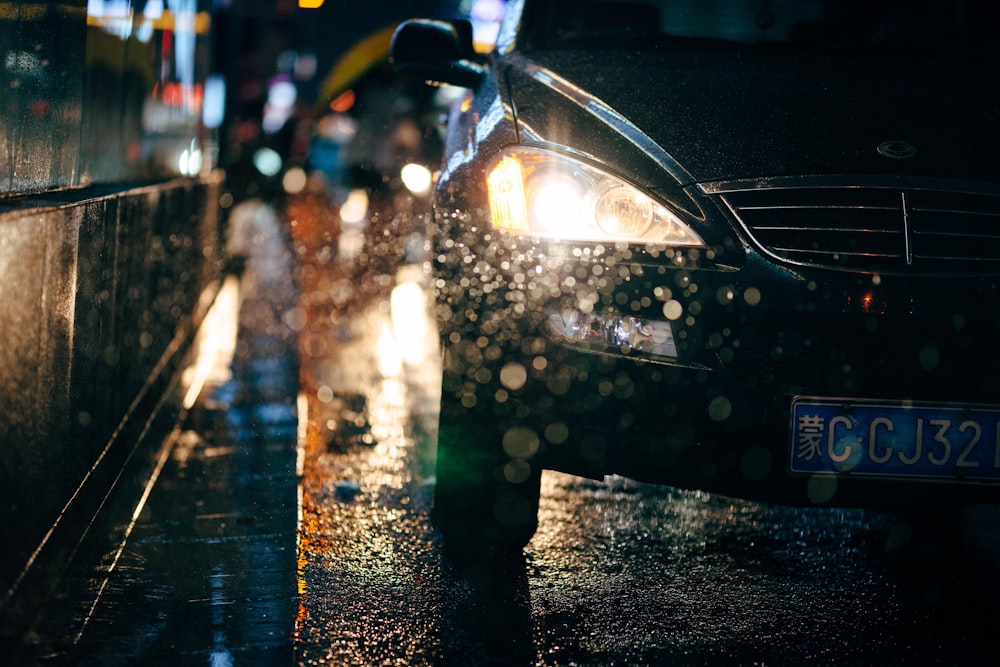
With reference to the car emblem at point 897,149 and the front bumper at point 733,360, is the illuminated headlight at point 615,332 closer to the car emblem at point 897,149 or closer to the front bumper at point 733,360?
the front bumper at point 733,360

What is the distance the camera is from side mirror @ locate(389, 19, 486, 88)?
4.76m

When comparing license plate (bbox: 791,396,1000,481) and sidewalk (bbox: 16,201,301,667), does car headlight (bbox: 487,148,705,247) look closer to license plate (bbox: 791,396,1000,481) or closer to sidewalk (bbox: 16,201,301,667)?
license plate (bbox: 791,396,1000,481)

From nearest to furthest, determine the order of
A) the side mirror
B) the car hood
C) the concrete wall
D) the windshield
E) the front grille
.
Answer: the concrete wall < the front grille < the car hood < the windshield < the side mirror

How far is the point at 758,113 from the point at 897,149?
428 mm

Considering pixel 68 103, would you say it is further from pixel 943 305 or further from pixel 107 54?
pixel 943 305

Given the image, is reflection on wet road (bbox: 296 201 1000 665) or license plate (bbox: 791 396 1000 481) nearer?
license plate (bbox: 791 396 1000 481)

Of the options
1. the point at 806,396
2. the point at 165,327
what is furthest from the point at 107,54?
the point at 806,396

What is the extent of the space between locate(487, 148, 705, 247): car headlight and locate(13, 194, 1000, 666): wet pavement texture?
1114mm

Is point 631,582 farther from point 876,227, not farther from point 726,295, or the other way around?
point 876,227

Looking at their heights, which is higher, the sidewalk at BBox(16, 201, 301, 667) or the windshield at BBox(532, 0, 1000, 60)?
the windshield at BBox(532, 0, 1000, 60)

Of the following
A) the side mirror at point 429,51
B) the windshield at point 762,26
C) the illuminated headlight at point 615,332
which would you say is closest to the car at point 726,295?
the illuminated headlight at point 615,332

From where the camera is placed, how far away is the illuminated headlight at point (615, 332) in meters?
3.32

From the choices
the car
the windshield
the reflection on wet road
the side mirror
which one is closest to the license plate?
the car

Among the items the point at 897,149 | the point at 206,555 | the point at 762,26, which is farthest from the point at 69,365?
the point at 762,26
